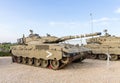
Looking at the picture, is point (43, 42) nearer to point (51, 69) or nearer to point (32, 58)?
point (32, 58)

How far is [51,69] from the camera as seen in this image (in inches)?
535

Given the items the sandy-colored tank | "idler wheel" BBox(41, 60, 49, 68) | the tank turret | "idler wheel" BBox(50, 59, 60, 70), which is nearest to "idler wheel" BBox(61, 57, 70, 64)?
"idler wheel" BBox(50, 59, 60, 70)

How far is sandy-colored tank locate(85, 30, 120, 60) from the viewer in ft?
63.6

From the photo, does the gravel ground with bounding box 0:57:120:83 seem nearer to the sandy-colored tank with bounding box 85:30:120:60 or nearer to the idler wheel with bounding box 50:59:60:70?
the idler wheel with bounding box 50:59:60:70

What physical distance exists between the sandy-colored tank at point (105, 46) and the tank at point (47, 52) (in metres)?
4.80

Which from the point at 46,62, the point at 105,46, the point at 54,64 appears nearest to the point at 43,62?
the point at 46,62

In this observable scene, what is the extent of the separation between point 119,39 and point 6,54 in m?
15.4

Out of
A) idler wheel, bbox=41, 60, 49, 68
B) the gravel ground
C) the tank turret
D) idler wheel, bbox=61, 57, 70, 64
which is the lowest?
the gravel ground

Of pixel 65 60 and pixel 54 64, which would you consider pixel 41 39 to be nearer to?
pixel 54 64

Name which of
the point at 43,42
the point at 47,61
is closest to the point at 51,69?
the point at 47,61

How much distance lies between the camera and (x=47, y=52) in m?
13.8

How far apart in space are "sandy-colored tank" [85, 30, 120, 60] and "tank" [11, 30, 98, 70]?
480 cm

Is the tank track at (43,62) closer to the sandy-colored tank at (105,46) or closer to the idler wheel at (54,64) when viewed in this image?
the idler wheel at (54,64)

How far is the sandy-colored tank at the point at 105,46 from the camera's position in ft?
63.6
